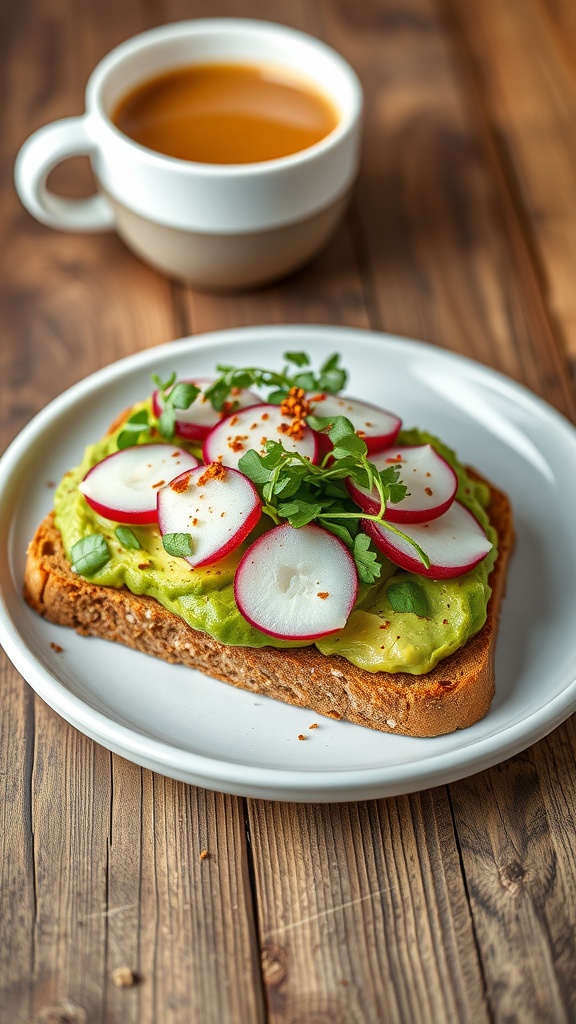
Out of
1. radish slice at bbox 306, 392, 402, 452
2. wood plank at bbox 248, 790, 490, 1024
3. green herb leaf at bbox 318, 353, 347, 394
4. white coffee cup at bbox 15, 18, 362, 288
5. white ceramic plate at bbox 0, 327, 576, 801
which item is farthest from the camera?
white coffee cup at bbox 15, 18, 362, 288

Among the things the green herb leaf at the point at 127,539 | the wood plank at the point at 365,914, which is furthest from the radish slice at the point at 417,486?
the wood plank at the point at 365,914

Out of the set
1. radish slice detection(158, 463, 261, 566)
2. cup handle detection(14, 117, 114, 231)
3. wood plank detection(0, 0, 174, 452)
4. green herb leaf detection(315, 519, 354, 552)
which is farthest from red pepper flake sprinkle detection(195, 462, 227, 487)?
cup handle detection(14, 117, 114, 231)

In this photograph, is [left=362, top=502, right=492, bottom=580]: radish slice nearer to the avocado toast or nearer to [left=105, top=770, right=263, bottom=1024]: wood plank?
the avocado toast

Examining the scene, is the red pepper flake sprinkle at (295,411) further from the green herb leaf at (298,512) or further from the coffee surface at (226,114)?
the coffee surface at (226,114)

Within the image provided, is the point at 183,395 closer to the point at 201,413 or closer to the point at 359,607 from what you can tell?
the point at 201,413

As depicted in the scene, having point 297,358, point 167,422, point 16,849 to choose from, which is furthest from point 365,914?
point 297,358

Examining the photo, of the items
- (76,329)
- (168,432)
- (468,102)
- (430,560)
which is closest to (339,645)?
(430,560)

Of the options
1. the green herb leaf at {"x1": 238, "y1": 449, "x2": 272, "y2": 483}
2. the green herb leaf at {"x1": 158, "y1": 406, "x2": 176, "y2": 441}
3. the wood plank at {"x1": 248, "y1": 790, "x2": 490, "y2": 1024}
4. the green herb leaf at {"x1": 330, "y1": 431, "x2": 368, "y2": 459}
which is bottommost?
the wood plank at {"x1": 248, "y1": 790, "x2": 490, "y2": 1024}
